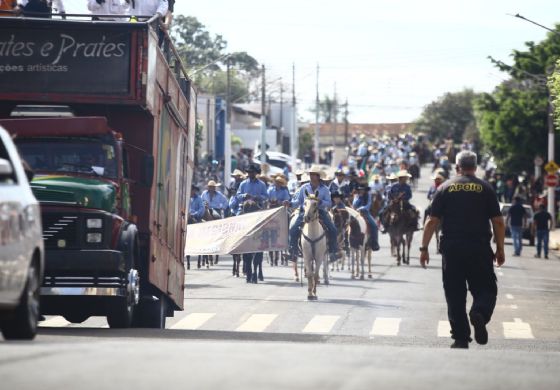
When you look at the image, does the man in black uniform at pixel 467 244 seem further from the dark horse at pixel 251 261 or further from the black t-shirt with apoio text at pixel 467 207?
the dark horse at pixel 251 261

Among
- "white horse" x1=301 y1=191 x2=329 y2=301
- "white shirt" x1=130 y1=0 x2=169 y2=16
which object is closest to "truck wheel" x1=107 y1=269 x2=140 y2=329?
"white shirt" x1=130 y1=0 x2=169 y2=16

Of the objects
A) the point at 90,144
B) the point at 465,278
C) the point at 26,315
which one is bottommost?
the point at 26,315

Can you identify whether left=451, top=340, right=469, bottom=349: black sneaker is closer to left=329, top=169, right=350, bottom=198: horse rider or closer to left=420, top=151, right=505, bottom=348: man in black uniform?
left=420, top=151, right=505, bottom=348: man in black uniform

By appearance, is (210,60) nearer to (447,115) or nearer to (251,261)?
(447,115)

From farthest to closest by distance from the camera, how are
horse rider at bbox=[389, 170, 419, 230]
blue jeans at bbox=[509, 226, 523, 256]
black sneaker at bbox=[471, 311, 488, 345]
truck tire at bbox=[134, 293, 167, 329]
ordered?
blue jeans at bbox=[509, 226, 523, 256]
horse rider at bbox=[389, 170, 419, 230]
truck tire at bbox=[134, 293, 167, 329]
black sneaker at bbox=[471, 311, 488, 345]

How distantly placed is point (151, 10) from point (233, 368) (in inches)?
474

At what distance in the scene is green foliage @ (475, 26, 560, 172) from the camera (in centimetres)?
7350

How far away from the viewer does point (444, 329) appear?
2197 centimetres

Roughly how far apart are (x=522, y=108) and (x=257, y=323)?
178 ft

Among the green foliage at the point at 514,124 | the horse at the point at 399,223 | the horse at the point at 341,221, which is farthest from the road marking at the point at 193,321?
the green foliage at the point at 514,124

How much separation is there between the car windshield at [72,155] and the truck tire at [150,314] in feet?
7.25

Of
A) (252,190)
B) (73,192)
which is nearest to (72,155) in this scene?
(73,192)

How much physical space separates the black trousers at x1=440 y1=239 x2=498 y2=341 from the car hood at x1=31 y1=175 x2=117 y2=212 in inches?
152

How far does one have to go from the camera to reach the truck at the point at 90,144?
16.8 m
